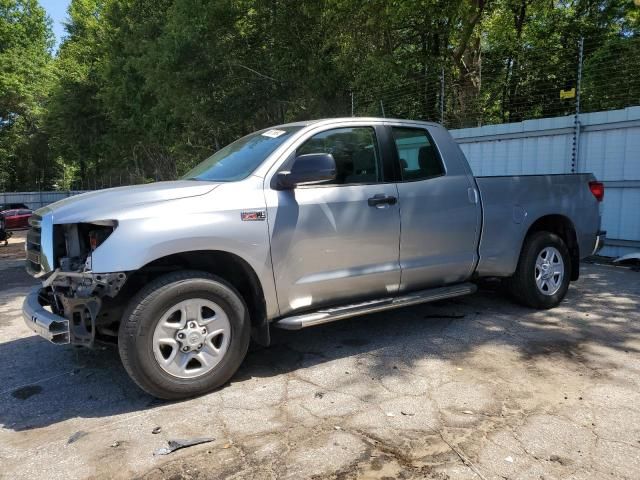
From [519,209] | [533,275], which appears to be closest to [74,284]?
[519,209]

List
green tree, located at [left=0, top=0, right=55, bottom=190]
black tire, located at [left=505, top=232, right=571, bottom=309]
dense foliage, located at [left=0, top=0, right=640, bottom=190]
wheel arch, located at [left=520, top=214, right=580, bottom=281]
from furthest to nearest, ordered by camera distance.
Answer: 1. green tree, located at [left=0, top=0, right=55, bottom=190]
2. dense foliage, located at [left=0, top=0, right=640, bottom=190]
3. wheel arch, located at [left=520, top=214, right=580, bottom=281]
4. black tire, located at [left=505, top=232, right=571, bottom=309]

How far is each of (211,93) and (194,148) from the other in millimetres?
5415

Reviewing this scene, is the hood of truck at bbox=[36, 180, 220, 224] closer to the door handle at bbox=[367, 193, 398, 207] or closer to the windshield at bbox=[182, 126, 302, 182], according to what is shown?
the windshield at bbox=[182, 126, 302, 182]

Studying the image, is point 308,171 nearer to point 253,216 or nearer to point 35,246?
point 253,216

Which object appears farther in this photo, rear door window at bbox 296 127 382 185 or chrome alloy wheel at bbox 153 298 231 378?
rear door window at bbox 296 127 382 185

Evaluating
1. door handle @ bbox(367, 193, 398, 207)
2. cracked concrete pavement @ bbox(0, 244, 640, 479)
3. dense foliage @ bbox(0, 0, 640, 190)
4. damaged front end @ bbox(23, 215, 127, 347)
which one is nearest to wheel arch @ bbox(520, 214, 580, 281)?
cracked concrete pavement @ bbox(0, 244, 640, 479)

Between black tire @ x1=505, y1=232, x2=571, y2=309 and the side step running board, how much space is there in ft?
2.49

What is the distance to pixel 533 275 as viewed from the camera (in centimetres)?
545

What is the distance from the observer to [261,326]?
13.0 feet

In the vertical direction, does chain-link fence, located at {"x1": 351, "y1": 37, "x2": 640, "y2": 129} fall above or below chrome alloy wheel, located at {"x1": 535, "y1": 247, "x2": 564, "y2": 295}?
above

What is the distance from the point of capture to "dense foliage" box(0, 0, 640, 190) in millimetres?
12219

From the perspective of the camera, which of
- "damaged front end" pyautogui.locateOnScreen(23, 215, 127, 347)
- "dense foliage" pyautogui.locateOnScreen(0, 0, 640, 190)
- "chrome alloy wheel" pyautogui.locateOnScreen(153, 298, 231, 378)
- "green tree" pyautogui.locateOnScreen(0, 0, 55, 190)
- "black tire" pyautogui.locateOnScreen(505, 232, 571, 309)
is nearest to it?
"damaged front end" pyautogui.locateOnScreen(23, 215, 127, 347)

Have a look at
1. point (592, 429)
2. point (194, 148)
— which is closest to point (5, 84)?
point (194, 148)

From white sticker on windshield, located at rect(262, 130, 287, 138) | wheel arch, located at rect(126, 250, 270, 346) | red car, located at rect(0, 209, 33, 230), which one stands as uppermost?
white sticker on windshield, located at rect(262, 130, 287, 138)
